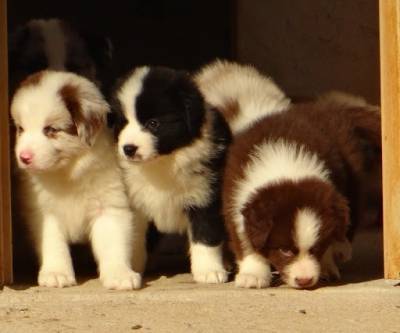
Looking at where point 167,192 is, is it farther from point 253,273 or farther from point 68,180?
point 253,273

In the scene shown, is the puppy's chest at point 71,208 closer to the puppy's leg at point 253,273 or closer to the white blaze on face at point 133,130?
the white blaze on face at point 133,130

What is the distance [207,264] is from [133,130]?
37.0 inches

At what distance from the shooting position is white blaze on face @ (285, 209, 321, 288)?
5238mm

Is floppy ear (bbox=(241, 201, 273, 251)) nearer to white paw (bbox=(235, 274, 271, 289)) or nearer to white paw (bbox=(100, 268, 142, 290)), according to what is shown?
white paw (bbox=(235, 274, 271, 289))

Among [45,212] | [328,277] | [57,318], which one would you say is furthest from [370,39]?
[57,318]

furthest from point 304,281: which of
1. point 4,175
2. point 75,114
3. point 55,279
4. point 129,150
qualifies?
point 4,175

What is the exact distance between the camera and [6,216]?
5660 mm

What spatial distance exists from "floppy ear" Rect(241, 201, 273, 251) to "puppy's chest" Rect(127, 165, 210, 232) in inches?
23.5

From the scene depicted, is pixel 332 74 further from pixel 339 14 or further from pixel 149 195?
pixel 149 195

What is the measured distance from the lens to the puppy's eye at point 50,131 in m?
5.56

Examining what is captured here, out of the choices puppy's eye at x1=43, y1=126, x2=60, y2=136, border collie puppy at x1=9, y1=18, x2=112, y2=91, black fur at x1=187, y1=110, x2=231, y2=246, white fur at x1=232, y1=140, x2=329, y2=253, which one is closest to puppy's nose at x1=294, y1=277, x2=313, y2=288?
white fur at x1=232, y1=140, x2=329, y2=253

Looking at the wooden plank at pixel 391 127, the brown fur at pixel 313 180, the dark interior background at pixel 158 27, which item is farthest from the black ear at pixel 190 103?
the dark interior background at pixel 158 27

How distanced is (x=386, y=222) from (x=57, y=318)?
1.97 metres

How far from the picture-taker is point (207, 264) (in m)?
5.89
